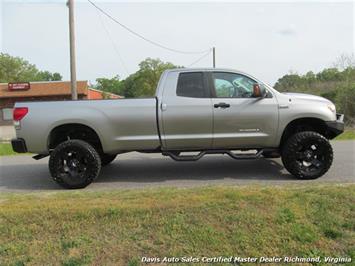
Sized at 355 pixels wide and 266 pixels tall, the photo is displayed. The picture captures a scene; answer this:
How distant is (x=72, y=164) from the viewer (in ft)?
21.7

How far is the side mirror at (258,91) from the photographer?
21.6 feet

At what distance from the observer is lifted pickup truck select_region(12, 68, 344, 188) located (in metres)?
6.55

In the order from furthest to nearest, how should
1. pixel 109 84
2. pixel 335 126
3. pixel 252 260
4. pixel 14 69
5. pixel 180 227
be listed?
pixel 109 84 → pixel 14 69 → pixel 335 126 → pixel 180 227 → pixel 252 260

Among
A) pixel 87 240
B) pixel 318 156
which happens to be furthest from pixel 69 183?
pixel 318 156

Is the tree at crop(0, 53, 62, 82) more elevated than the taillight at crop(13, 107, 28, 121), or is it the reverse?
the tree at crop(0, 53, 62, 82)

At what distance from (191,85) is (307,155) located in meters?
2.28

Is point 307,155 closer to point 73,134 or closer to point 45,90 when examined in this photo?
point 73,134

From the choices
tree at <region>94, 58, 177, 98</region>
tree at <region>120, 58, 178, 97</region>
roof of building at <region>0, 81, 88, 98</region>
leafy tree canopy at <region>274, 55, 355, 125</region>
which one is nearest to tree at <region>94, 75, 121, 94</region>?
tree at <region>94, 58, 177, 98</region>

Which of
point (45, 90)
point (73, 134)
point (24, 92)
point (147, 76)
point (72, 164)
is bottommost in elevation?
point (72, 164)

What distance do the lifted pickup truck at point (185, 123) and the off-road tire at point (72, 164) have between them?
16 mm

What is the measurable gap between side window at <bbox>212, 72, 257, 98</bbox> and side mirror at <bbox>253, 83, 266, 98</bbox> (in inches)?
3.9

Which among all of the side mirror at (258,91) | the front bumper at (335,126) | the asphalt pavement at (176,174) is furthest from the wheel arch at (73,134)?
the front bumper at (335,126)

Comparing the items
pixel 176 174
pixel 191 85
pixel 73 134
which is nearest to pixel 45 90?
pixel 73 134

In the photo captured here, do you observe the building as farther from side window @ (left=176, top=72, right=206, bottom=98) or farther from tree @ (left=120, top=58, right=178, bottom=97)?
side window @ (left=176, top=72, right=206, bottom=98)
